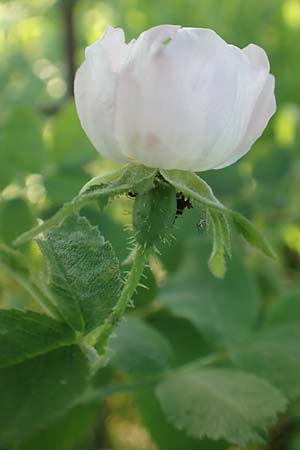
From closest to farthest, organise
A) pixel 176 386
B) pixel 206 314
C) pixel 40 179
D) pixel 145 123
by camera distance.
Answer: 1. pixel 145 123
2. pixel 176 386
3. pixel 206 314
4. pixel 40 179

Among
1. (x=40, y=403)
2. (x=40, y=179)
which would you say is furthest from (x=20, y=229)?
(x=40, y=403)

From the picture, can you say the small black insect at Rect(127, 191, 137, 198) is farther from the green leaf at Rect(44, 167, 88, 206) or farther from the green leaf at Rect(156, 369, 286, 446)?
the green leaf at Rect(44, 167, 88, 206)

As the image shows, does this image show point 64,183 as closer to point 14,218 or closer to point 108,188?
point 14,218

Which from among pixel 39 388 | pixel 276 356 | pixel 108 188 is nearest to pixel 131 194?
pixel 108 188

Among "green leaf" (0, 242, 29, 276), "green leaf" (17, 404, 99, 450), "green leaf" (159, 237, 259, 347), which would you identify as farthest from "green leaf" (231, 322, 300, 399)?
"green leaf" (0, 242, 29, 276)

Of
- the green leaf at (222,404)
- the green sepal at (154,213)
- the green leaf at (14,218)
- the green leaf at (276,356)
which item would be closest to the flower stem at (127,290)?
the green sepal at (154,213)

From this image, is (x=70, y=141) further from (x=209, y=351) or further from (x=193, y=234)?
(x=209, y=351)
